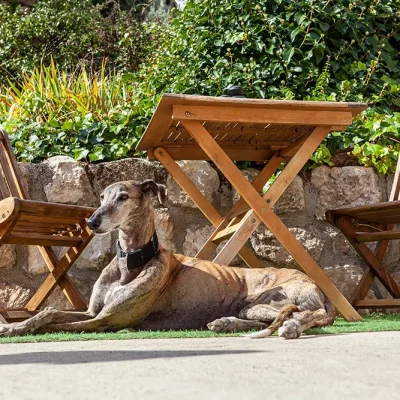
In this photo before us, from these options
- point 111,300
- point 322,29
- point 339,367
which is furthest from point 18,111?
point 339,367

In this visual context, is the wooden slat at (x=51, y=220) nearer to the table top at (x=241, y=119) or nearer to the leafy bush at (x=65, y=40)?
the table top at (x=241, y=119)

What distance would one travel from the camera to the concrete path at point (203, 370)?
1.84 metres

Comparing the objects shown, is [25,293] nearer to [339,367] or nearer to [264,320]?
[264,320]

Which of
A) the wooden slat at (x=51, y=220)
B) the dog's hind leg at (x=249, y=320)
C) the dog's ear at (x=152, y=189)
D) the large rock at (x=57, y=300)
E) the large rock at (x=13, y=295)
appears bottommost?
the large rock at (x=57, y=300)

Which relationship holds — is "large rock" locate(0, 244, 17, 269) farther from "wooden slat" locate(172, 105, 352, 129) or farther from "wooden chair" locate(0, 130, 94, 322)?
"wooden slat" locate(172, 105, 352, 129)

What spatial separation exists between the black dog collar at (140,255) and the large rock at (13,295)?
1.37 metres

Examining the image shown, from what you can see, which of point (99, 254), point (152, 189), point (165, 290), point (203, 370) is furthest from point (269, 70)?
point (203, 370)

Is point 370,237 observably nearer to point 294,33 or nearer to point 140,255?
point 140,255

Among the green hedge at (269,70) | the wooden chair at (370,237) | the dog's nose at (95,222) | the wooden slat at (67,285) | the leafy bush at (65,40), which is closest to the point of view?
the dog's nose at (95,222)

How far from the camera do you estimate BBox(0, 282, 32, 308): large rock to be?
5.13 m

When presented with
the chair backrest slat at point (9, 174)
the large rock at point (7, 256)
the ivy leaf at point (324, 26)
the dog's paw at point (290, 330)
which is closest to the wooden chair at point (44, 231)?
the chair backrest slat at point (9, 174)

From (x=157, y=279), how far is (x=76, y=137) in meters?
1.91

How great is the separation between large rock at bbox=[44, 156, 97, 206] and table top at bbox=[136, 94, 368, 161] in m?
0.56

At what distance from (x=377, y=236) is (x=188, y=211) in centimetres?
130
